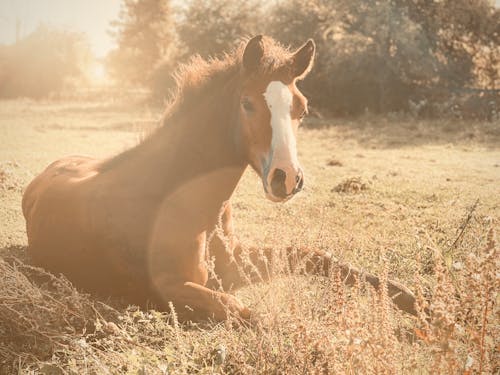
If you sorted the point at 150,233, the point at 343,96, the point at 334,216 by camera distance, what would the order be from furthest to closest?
the point at 343,96 → the point at 334,216 → the point at 150,233

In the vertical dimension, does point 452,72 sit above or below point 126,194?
above

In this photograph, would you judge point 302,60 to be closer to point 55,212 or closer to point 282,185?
point 282,185

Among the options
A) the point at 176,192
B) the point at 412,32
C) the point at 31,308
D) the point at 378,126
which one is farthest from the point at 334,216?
the point at 412,32

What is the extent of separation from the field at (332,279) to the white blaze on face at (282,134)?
36cm

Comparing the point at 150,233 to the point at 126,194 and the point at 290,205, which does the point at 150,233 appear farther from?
the point at 290,205

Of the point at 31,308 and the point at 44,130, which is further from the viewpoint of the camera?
the point at 44,130

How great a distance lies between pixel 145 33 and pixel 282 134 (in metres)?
42.9

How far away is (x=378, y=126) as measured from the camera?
18391 millimetres

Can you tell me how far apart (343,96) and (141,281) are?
787 inches

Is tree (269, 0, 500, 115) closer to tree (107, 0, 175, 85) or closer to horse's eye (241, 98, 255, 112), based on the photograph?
horse's eye (241, 98, 255, 112)

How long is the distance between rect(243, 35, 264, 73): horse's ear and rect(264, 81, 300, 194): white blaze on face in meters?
0.26

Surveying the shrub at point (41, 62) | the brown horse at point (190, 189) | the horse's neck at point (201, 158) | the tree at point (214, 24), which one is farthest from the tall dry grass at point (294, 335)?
the shrub at point (41, 62)

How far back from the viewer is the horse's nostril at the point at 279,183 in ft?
10.1

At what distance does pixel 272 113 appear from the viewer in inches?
127
